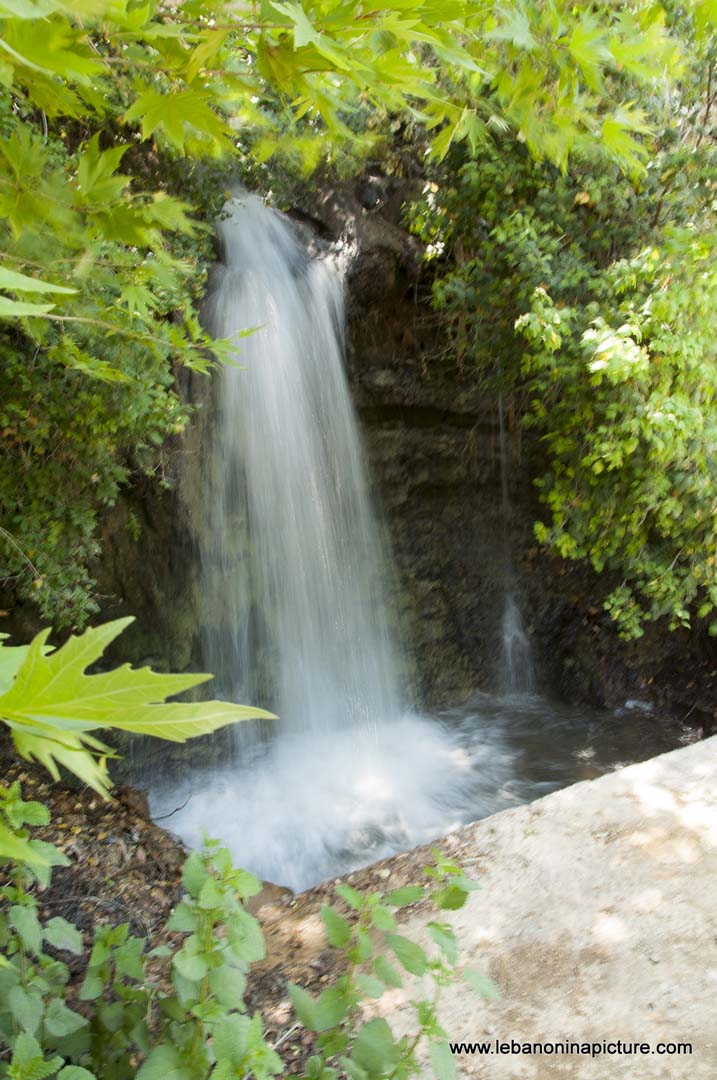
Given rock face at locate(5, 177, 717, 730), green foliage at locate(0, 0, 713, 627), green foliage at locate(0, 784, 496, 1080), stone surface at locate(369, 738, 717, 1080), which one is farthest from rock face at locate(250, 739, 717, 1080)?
rock face at locate(5, 177, 717, 730)

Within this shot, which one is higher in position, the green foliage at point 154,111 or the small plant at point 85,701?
the green foliage at point 154,111

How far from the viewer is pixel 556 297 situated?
16.5 ft

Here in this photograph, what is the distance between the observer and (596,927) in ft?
7.66

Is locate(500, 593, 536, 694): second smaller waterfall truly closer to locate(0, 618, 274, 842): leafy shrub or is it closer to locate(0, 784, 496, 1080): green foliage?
locate(0, 784, 496, 1080): green foliage

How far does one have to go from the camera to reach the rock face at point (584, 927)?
1.94 metres

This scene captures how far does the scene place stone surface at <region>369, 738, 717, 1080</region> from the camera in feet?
6.35

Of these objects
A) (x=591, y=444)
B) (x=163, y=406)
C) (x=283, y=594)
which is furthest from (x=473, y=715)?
(x=163, y=406)

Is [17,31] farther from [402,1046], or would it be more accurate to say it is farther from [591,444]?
Answer: [591,444]

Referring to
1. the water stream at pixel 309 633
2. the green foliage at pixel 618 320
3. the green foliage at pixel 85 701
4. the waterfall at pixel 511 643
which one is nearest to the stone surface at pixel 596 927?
the green foliage at pixel 85 701

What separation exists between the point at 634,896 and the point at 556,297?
3891mm

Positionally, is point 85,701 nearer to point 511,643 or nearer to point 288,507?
point 288,507

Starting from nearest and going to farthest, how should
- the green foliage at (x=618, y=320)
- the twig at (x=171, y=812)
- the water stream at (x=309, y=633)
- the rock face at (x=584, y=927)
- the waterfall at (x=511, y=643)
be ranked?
the rock face at (x=584, y=927) < the green foliage at (x=618, y=320) < the twig at (x=171, y=812) < the water stream at (x=309, y=633) < the waterfall at (x=511, y=643)

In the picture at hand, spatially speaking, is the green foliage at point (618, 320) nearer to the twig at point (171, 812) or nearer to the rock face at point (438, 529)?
the rock face at point (438, 529)

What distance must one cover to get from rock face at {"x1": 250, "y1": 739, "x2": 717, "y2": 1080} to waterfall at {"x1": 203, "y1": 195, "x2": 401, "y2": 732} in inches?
122
